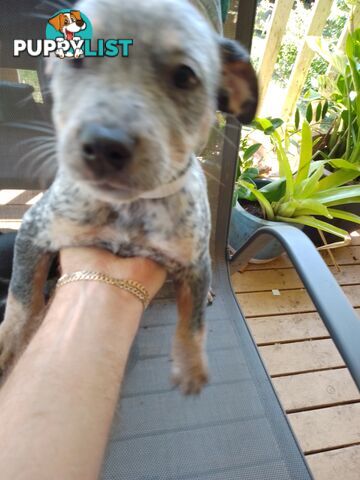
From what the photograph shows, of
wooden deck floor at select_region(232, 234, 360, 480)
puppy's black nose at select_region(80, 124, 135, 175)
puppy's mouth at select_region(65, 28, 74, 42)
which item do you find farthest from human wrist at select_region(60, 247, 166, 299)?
wooden deck floor at select_region(232, 234, 360, 480)

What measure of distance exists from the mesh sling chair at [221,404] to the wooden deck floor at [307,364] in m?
0.49

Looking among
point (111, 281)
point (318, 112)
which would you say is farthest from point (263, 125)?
point (111, 281)

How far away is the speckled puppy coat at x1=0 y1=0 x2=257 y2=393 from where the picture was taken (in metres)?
0.66

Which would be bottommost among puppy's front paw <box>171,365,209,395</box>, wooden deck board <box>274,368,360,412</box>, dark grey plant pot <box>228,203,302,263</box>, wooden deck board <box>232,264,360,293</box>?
wooden deck board <box>274,368,360,412</box>

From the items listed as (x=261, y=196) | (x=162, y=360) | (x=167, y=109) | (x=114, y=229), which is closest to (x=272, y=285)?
(x=261, y=196)

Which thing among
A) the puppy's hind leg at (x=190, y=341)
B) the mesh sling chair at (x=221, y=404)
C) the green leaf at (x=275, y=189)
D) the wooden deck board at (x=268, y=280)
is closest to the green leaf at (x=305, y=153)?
the green leaf at (x=275, y=189)

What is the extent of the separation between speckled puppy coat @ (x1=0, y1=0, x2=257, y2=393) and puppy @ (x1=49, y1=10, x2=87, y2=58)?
2cm

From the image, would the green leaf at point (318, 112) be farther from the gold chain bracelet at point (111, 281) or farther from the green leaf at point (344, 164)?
the gold chain bracelet at point (111, 281)

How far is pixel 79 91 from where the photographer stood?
71cm

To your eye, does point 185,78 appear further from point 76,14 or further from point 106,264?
point 106,264

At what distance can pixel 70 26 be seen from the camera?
757mm

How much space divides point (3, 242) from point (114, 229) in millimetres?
489

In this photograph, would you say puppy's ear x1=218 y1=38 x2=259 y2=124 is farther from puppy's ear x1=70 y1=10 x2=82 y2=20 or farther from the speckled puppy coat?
puppy's ear x1=70 y1=10 x2=82 y2=20

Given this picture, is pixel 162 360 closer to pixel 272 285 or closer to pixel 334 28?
pixel 272 285
